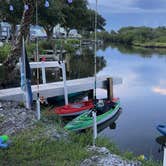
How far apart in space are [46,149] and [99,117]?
→ 24.5ft

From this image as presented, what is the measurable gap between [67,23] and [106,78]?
2869 centimetres

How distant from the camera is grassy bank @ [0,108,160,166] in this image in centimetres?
601

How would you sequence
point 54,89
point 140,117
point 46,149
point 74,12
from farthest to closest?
point 74,12, point 140,117, point 54,89, point 46,149

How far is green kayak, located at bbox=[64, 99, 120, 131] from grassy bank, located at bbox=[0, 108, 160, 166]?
3.16m

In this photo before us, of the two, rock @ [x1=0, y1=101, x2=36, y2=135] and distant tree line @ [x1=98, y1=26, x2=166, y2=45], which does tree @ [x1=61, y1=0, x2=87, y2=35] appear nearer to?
rock @ [x1=0, y1=101, x2=36, y2=135]

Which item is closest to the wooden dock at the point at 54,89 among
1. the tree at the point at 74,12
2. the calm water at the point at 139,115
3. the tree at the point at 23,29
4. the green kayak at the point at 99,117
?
the tree at the point at 23,29

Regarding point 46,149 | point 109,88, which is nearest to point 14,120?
point 46,149

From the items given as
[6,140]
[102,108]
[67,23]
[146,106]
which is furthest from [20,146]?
[67,23]

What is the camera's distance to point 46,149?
6.57 meters

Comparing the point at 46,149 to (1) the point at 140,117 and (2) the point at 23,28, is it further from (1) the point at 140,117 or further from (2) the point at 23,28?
(1) the point at 140,117

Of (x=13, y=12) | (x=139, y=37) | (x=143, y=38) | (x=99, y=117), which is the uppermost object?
(x=13, y=12)

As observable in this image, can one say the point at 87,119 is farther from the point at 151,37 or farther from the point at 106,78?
the point at 151,37

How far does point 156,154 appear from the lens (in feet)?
37.4

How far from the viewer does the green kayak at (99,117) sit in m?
12.1
